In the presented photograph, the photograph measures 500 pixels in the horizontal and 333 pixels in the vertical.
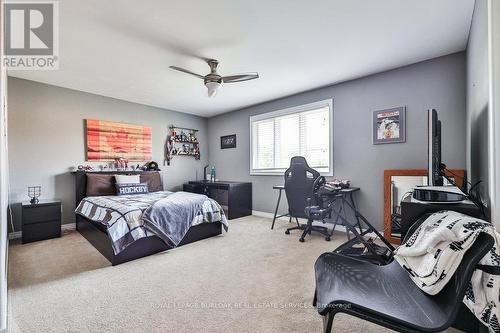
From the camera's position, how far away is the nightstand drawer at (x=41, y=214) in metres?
3.37

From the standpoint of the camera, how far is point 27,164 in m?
3.75

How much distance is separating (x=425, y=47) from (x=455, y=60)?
20.0 inches

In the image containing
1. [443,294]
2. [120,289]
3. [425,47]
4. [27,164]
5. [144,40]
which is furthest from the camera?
[27,164]

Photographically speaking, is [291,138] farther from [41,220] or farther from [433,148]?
[41,220]

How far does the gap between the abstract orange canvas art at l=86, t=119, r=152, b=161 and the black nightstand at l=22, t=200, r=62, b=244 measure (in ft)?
3.65

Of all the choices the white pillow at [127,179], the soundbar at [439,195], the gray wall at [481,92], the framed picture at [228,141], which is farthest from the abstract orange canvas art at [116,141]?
the gray wall at [481,92]

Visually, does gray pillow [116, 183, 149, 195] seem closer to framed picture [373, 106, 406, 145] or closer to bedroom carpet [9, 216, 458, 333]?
bedroom carpet [9, 216, 458, 333]

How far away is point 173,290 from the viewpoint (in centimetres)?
206

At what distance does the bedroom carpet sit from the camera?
1.62 m

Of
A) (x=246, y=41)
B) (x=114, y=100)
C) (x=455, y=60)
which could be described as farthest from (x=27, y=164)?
(x=455, y=60)

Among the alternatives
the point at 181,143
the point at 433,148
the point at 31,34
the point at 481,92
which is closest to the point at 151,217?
the point at 31,34

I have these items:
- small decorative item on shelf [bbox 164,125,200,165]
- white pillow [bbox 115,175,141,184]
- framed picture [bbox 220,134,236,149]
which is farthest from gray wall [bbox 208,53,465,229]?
white pillow [bbox 115,175,141,184]

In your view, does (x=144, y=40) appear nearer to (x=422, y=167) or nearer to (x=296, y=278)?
(x=296, y=278)

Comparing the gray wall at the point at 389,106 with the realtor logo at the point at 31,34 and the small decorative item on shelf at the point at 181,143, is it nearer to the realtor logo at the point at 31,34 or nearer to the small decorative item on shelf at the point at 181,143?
the small decorative item on shelf at the point at 181,143
